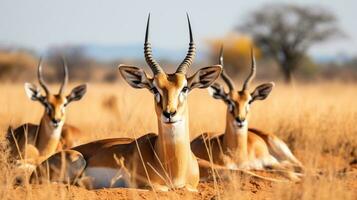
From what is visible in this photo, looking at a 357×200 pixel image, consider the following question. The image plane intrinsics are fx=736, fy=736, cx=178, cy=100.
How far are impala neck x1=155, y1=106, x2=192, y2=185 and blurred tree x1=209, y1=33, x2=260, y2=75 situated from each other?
4179 cm

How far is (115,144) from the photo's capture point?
27.1 ft

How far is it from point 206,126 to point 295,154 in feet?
7.06

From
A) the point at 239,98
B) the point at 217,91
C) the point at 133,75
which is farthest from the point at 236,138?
the point at 133,75

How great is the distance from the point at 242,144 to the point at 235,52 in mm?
45077

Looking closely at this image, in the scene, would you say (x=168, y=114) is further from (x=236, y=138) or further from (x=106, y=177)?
(x=236, y=138)

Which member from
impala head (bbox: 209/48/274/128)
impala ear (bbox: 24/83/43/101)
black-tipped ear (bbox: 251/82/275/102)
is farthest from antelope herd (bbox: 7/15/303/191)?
impala ear (bbox: 24/83/43/101)

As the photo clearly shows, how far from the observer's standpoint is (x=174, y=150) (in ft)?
24.7

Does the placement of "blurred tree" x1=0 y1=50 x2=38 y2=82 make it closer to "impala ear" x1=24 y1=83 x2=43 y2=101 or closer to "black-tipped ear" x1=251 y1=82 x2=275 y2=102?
"impala ear" x1=24 y1=83 x2=43 y2=101

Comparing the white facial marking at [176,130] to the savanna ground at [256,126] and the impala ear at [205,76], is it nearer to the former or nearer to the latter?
the savanna ground at [256,126]

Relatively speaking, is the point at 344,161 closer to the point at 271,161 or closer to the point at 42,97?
the point at 271,161

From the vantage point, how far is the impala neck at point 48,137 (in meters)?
11.6

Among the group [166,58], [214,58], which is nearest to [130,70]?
[214,58]

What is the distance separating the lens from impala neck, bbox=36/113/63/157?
455 inches

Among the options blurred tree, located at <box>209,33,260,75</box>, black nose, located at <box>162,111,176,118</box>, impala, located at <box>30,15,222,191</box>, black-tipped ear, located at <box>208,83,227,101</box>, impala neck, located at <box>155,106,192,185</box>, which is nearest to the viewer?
black nose, located at <box>162,111,176,118</box>
